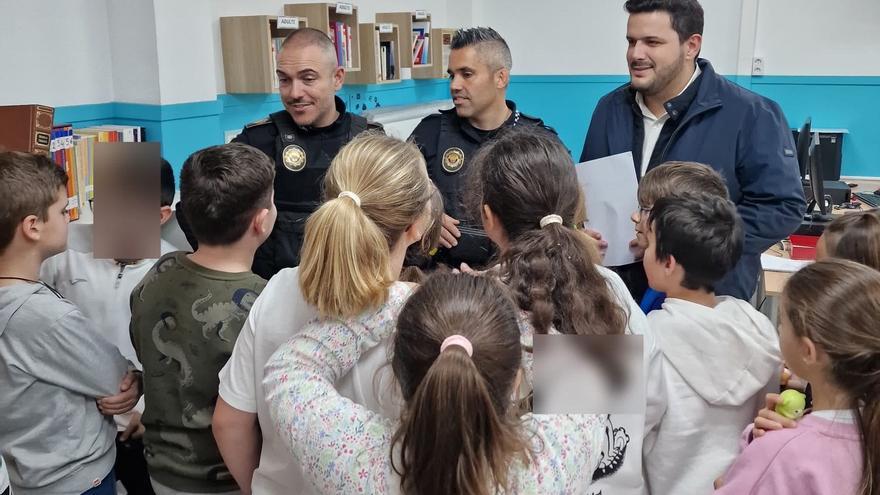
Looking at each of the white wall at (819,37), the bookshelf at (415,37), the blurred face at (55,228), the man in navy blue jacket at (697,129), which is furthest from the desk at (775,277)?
the bookshelf at (415,37)

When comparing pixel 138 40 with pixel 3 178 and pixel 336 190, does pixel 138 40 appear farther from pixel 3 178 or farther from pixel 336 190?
pixel 336 190

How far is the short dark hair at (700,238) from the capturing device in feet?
4.86

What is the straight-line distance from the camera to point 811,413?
1190 mm

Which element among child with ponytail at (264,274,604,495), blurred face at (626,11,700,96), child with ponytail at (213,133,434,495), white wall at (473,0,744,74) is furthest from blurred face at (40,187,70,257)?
white wall at (473,0,744,74)

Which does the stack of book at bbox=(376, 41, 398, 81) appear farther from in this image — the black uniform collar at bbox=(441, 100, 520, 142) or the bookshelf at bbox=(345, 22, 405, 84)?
the black uniform collar at bbox=(441, 100, 520, 142)

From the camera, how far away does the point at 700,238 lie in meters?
1.48

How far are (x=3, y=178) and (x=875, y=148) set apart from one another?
5.81m

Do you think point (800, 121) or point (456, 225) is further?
point (800, 121)

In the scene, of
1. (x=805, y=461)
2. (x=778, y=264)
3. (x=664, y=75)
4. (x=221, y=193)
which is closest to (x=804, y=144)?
(x=778, y=264)

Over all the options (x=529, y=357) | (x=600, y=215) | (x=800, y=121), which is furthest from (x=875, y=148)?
(x=529, y=357)

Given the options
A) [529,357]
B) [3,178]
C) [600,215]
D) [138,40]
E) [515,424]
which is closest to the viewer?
[515,424]

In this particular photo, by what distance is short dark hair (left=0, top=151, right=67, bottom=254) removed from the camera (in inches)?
62.1

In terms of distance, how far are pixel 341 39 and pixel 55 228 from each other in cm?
296

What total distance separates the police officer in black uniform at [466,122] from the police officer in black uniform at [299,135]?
0.84 ft
